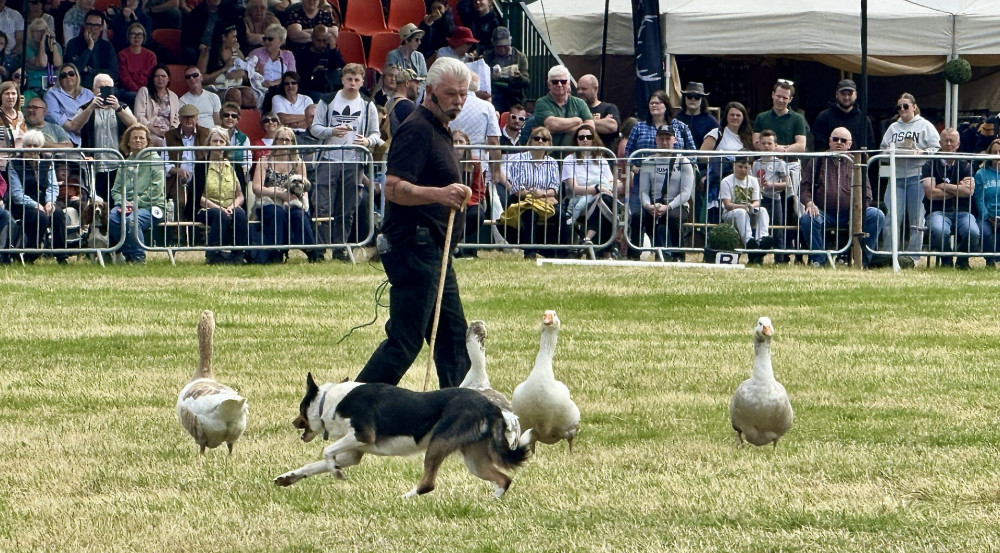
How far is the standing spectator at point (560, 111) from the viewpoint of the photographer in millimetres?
18922

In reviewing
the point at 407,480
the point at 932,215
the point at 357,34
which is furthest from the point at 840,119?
the point at 407,480

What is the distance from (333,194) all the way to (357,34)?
18.5 ft

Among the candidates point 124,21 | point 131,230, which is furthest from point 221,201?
point 124,21

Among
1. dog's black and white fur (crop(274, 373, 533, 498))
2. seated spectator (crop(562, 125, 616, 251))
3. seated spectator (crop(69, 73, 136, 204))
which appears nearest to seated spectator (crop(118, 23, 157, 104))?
seated spectator (crop(69, 73, 136, 204))

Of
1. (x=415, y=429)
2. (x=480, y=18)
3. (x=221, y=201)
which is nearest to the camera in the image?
(x=415, y=429)

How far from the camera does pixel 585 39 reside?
23.8 m

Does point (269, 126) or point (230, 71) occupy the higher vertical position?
point (230, 71)

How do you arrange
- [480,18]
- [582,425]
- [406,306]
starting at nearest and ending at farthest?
Result: [406,306] < [582,425] < [480,18]

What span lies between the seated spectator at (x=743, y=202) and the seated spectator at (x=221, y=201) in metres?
5.00

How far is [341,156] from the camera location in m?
17.5

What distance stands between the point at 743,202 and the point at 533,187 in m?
2.21

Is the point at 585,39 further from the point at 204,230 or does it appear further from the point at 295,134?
the point at 204,230

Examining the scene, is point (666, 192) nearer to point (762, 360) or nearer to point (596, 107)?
point (596, 107)

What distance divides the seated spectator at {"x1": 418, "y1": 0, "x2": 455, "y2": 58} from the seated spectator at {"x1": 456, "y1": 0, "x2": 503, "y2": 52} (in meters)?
0.26
